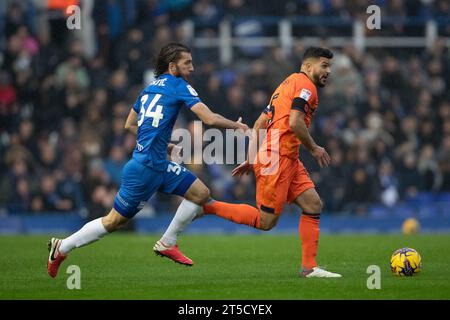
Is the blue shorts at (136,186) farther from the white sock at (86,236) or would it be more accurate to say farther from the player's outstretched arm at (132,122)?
the player's outstretched arm at (132,122)

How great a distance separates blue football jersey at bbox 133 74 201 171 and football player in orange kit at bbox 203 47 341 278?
87 cm

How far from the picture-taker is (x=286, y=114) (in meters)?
11.9

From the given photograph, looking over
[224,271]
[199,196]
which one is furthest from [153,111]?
[224,271]

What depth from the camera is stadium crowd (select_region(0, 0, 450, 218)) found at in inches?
891

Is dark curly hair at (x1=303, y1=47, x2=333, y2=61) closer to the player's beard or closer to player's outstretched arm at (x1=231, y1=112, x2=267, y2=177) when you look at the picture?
the player's beard

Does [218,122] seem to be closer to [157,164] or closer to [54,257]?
[157,164]

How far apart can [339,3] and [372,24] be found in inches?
101

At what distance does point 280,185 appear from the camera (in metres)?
11.8

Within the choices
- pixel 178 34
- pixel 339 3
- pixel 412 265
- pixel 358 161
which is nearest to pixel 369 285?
pixel 412 265

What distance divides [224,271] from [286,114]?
2.10m

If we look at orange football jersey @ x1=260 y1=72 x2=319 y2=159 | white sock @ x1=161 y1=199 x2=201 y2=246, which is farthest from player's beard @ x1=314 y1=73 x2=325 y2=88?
white sock @ x1=161 y1=199 x2=201 y2=246

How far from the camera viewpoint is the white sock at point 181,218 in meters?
11.9

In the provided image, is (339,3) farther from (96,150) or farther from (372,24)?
(96,150)

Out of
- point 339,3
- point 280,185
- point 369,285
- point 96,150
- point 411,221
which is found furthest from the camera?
point 339,3
